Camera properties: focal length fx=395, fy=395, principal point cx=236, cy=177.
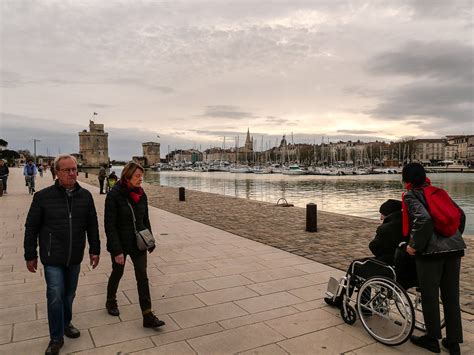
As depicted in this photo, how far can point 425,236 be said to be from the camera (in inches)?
145

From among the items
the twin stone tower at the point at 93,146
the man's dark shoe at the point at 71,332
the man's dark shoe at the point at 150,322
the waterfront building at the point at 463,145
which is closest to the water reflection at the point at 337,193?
the man's dark shoe at the point at 150,322

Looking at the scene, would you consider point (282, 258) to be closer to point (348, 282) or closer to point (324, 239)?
point (324, 239)

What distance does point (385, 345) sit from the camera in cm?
414

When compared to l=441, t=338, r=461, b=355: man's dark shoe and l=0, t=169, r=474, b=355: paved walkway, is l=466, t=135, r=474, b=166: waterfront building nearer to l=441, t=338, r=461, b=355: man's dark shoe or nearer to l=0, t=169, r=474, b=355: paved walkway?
l=0, t=169, r=474, b=355: paved walkway

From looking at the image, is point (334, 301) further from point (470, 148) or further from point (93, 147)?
point (470, 148)

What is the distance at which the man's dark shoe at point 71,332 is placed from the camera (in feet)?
14.0

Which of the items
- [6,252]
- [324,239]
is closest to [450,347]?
[324,239]

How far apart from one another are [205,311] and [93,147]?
462 ft

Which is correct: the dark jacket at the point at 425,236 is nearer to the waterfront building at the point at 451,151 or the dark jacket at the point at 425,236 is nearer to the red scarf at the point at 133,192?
the red scarf at the point at 133,192

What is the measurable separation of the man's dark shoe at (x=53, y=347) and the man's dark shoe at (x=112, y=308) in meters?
0.98

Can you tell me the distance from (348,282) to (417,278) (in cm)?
85

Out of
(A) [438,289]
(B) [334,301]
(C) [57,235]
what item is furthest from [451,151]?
(C) [57,235]

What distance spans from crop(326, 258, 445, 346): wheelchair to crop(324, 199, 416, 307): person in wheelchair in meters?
0.01

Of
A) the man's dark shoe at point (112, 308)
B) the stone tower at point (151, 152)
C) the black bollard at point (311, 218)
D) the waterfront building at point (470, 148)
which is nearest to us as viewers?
the man's dark shoe at point (112, 308)
